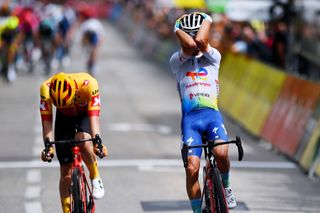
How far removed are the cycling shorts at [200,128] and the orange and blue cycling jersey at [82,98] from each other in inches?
34.2

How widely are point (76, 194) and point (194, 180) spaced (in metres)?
1.16

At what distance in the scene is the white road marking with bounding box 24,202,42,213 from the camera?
1202 cm

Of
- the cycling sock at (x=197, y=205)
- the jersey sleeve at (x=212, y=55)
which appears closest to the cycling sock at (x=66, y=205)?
the cycling sock at (x=197, y=205)

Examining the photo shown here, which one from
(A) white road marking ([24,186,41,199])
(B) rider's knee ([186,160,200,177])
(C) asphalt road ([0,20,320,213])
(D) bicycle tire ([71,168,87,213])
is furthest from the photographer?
(A) white road marking ([24,186,41,199])

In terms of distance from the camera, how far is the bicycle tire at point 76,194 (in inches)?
380

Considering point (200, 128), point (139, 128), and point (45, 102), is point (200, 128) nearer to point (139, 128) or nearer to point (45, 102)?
point (45, 102)

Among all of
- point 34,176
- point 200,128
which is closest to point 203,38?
point 200,128

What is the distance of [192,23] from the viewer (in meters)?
10.4

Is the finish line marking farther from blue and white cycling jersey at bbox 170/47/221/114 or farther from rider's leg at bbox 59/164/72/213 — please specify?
blue and white cycling jersey at bbox 170/47/221/114

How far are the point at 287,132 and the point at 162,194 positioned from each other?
4.04 metres

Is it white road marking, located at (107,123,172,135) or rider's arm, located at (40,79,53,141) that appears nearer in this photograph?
rider's arm, located at (40,79,53,141)

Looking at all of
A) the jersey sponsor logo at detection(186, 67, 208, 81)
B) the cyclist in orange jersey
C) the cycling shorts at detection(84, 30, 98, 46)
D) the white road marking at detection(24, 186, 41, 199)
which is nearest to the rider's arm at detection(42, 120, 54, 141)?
the cyclist in orange jersey

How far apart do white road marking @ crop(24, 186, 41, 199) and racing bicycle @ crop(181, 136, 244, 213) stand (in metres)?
3.43

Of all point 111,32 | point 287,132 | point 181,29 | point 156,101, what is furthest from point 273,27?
point 111,32
